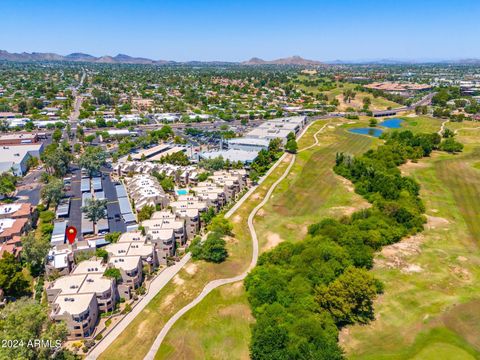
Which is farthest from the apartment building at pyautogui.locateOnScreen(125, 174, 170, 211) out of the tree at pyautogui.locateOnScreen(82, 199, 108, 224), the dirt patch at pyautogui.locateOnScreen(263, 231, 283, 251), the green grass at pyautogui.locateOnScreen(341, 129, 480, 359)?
the green grass at pyautogui.locateOnScreen(341, 129, 480, 359)

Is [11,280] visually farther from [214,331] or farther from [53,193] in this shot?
[53,193]

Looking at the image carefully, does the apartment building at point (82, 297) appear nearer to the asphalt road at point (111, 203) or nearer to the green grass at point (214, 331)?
the green grass at point (214, 331)

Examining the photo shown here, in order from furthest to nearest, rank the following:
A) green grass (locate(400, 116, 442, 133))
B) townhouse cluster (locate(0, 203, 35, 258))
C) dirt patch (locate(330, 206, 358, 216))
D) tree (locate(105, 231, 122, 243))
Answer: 1. green grass (locate(400, 116, 442, 133))
2. dirt patch (locate(330, 206, 358, 216))
3. tree (locate(105, 231, 122, 243))
4. townhouse cluster (locate(0, 203, 35, 258))

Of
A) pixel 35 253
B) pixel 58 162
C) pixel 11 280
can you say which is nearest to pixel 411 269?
pixel 35 253

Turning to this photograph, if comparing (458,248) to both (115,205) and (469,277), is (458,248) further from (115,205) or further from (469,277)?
(115,205)

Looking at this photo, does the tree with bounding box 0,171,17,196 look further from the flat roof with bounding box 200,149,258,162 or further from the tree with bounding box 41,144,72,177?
the flat roof with bounding box 200,149,258,162

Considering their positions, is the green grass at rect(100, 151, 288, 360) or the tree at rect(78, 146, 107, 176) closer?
the green grass at rect(100, 151, 288, 360)
